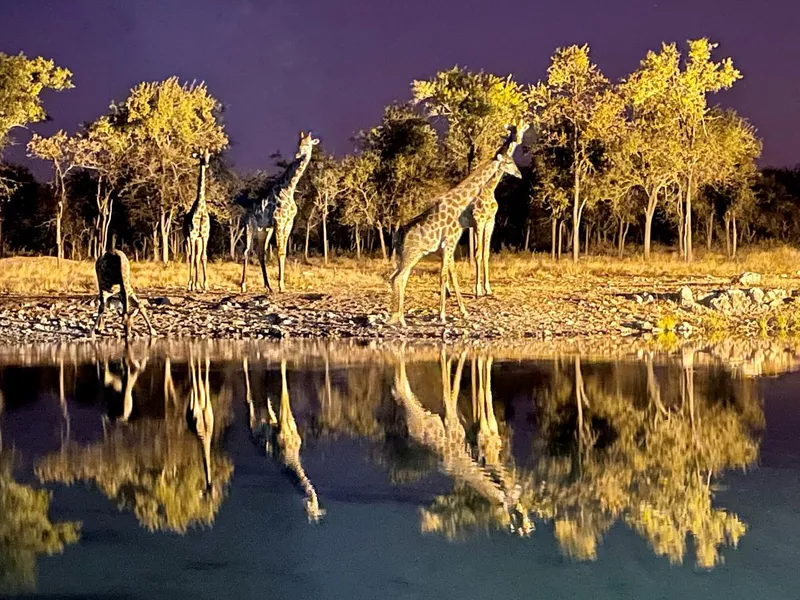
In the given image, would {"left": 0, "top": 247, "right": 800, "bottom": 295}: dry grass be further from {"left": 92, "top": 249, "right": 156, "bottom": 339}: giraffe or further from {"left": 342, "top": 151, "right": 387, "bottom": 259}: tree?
{"left": 342, "top": 151, "right": 387, "bottom": 259}: tree

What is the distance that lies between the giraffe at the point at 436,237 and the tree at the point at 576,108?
22.2 m

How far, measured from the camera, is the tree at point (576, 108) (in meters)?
42.8

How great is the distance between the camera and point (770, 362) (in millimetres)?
13711

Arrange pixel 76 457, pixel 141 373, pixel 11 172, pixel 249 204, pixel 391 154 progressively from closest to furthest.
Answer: pixel 76 457
pixel 141 373
pixel 249 204
pixel 391 154
pixel 11 172

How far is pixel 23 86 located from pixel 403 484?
29.8m

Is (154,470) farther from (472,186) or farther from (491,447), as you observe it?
(472,186)

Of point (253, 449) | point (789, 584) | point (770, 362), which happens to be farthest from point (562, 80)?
point (789, 584)

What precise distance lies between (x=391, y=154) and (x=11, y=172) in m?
29.6

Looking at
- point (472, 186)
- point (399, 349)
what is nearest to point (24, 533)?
point (399, 349)

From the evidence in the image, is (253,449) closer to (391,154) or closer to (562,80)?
(562,80)

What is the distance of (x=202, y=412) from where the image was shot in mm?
10023

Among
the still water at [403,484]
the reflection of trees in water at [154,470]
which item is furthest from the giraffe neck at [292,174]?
the reflection of trees in water at [154,470]

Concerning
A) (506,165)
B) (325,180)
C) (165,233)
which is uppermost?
(325,180)

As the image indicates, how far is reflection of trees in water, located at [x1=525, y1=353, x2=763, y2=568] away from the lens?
5902 mm
